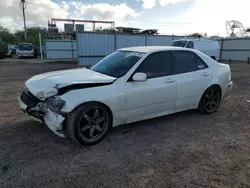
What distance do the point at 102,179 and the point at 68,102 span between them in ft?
3.86

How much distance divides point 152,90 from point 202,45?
12.6 m

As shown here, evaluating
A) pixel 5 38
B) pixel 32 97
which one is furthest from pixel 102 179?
pixel 5 38

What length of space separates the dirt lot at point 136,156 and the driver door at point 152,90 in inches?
16.0

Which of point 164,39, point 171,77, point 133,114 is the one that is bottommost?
point 133,114

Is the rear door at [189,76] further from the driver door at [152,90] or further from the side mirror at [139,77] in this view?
the side mirror at [139,77]

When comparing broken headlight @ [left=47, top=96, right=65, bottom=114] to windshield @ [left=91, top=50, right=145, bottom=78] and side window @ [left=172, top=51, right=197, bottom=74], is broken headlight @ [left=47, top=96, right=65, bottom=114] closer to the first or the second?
windshield @ [left=91, top=50, right=145, bottom=78]

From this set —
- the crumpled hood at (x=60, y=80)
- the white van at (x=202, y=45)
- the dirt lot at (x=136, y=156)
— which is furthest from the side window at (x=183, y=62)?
the white van at (x=202, y=45)

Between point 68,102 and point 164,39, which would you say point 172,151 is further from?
Answer: point 164,39

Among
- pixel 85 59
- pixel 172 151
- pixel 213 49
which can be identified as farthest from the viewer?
pixel 213 49

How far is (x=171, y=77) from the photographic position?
4.07 m

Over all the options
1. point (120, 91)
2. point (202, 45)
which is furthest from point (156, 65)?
point (202, 45)

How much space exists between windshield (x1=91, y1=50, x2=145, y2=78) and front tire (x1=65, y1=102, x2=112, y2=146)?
0.73 metres

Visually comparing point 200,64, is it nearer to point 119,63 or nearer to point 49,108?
point 119,63

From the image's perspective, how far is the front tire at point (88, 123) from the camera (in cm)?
311
